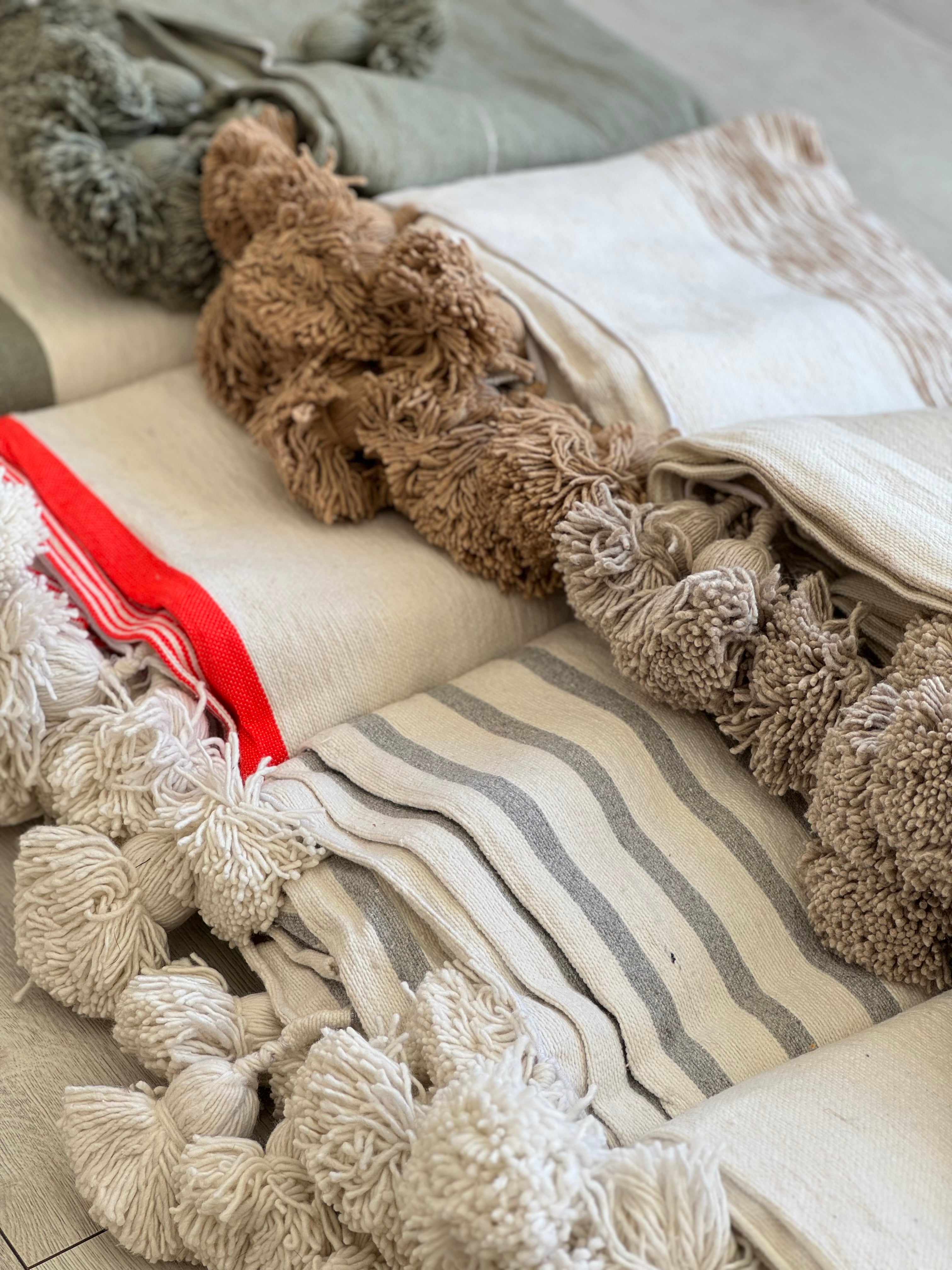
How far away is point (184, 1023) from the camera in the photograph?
2.17 ft

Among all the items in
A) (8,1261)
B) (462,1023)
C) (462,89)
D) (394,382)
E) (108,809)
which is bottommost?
(8,1261)

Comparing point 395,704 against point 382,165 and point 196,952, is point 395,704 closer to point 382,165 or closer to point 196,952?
point 196,952

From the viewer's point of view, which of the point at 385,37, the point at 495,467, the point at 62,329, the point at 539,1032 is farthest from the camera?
the point at 385,37

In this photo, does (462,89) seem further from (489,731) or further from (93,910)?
(93,910)

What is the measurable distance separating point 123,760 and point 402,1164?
295 millimetres

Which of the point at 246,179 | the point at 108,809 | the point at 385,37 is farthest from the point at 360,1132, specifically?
the point at 385,37

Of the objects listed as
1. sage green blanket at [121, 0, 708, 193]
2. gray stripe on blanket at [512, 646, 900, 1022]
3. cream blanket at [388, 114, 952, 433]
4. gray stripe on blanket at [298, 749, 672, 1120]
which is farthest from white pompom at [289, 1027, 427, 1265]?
sage green blanket at [121, 0, 708, 193]

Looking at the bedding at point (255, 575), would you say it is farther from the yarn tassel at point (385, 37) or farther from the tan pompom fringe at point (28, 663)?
the yarn tassel at point (385, 37)

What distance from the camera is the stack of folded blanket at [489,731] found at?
0.58m

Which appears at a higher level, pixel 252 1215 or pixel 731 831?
pixel 731 831

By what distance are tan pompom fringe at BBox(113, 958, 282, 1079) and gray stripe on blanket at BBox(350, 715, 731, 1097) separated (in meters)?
0.16

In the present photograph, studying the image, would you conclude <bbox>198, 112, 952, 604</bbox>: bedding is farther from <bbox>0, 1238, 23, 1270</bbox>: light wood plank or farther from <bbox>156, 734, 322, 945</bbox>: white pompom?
<bbox>0, 1238, 23, 1270</bbox>: light wood plank

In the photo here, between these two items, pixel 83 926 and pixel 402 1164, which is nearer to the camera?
pixel 402 1164

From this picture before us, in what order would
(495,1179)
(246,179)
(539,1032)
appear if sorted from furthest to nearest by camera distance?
(246,179) → (539,1032) → (495,1179)
